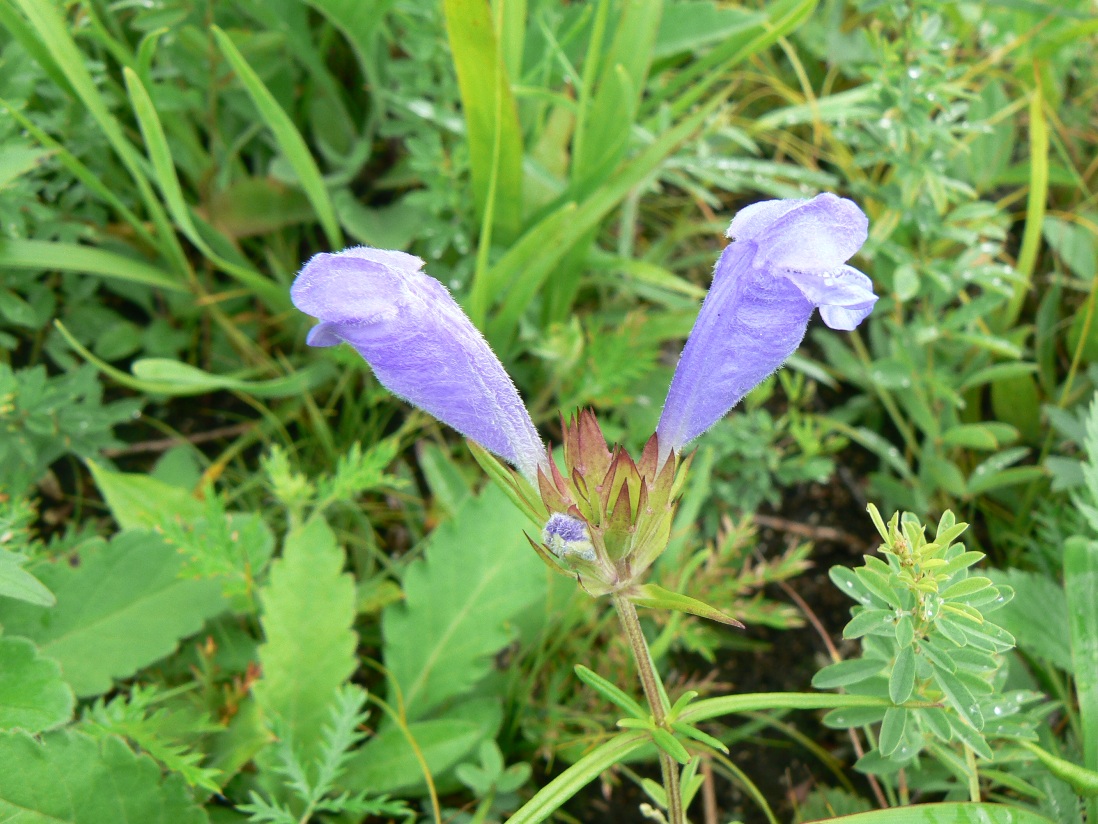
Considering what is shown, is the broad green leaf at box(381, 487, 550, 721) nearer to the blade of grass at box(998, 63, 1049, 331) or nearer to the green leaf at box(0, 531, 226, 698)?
the green leaf at box(0, 531, 226, 698)

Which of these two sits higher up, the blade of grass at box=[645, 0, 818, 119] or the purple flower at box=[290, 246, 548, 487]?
the blade of grass at box=[645, 0, 818, 119]

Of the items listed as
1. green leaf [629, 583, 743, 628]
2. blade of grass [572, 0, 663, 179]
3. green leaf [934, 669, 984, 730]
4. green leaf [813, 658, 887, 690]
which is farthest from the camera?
blade of grass [572, 0, 663, 179]

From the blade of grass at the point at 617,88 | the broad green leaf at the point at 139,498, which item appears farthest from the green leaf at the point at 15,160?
the blade of grass at the point at 617,88

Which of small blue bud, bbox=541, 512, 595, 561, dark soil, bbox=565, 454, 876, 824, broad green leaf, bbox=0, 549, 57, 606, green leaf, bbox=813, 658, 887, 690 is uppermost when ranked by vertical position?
small blue bud, bbox=541, 512, 595, 561

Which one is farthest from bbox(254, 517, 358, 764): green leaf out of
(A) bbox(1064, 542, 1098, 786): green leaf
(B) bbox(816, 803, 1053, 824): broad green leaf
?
(A) bbox(1064, 542, 1098, 786): green leaf

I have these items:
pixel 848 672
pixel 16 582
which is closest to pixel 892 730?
pixel 848 672
